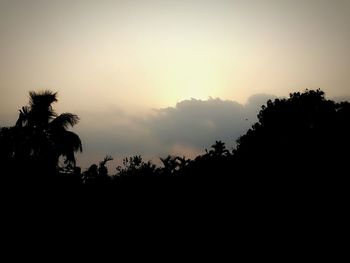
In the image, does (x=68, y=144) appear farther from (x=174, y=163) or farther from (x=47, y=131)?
(x=174, y=163)

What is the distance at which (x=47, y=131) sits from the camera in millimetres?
20391

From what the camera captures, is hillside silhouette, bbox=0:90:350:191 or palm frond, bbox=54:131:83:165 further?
palm frond, bbox=54:131:83:165

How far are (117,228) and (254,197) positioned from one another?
6.15 metres

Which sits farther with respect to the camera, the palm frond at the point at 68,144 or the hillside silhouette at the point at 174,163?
the palm frond at the point at 68,144

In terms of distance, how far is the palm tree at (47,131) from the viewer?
63.3 ft

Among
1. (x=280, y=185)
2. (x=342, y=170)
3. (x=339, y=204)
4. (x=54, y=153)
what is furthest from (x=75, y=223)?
(x=342, y=170)

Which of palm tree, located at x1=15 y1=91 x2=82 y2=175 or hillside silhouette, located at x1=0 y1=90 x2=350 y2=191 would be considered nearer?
hillside silhouette, located at x1=0 y1=90 x2=350 y2=191

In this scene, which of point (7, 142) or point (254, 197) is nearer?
point (254, 197)

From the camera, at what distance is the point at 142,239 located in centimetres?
1399

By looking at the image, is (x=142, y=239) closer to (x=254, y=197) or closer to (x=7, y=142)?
(x=254, y=197)

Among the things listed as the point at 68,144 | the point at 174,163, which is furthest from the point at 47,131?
the point at 174,163

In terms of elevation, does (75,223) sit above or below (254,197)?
below

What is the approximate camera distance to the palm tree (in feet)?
63.3

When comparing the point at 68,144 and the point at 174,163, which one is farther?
the point at 68,144
